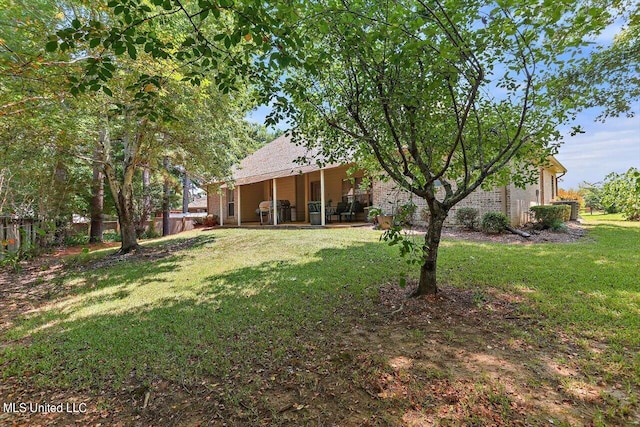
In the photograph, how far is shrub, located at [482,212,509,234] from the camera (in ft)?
34.0

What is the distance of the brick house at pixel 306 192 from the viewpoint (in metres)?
11.8

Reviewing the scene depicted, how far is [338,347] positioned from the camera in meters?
3.48

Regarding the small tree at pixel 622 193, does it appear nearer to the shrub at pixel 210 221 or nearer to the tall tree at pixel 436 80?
the tall tree at pixel 436 80

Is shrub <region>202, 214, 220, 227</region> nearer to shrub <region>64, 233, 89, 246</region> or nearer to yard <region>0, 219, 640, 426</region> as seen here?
shrub <region>64, 233, 89, 246</region>

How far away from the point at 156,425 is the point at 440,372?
95.3 inches

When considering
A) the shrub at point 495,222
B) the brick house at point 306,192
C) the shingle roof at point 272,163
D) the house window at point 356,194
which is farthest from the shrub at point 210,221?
the shrub at point 495,222

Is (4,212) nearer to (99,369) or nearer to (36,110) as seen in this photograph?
(36,110)

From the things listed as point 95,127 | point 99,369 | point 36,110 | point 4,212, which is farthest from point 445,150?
point 4,212

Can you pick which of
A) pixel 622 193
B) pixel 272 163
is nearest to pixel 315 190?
pixel 272 163

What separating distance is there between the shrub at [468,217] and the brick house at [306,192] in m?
0.50

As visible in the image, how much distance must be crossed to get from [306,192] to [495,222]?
1033 centimetres

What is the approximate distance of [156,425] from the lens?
250 cm

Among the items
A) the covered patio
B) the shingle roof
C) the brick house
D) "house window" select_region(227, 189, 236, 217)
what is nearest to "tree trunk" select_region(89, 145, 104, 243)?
the brick house

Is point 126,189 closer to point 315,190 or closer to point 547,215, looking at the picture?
point 315,190
